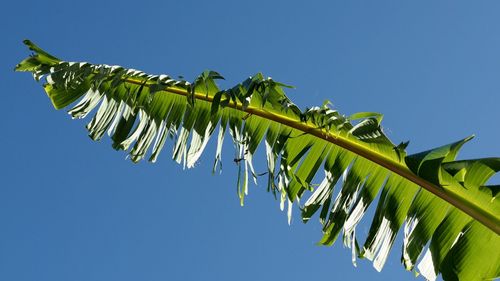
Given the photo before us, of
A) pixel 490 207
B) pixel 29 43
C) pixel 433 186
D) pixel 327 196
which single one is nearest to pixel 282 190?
pixel 327 196

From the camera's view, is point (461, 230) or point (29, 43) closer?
point (461, 230)

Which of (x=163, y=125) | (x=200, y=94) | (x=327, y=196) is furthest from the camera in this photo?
(x=163, y=125)

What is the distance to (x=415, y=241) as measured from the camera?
3055 mm

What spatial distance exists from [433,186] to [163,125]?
1518 millimetres

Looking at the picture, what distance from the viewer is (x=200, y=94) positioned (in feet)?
11.6

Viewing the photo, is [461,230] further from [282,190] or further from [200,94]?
[200,94]

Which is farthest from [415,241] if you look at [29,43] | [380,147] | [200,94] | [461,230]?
[29,43]

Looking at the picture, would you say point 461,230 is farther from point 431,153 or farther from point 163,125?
point 163,125

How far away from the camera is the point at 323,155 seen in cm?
331

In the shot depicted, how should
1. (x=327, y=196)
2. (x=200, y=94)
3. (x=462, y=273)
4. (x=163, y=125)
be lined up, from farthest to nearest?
1. (x=163, y=125)
2. (x=200, y=94)
3. (x=327, y=196)
4. (x=462, y=273)

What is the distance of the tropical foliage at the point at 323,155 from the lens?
111 inches

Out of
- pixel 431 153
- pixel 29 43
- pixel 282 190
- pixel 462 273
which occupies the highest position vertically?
pixel 29 43

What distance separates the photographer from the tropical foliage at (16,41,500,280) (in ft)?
9.24

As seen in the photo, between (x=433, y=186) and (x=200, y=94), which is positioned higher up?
(x=200, y=94)
